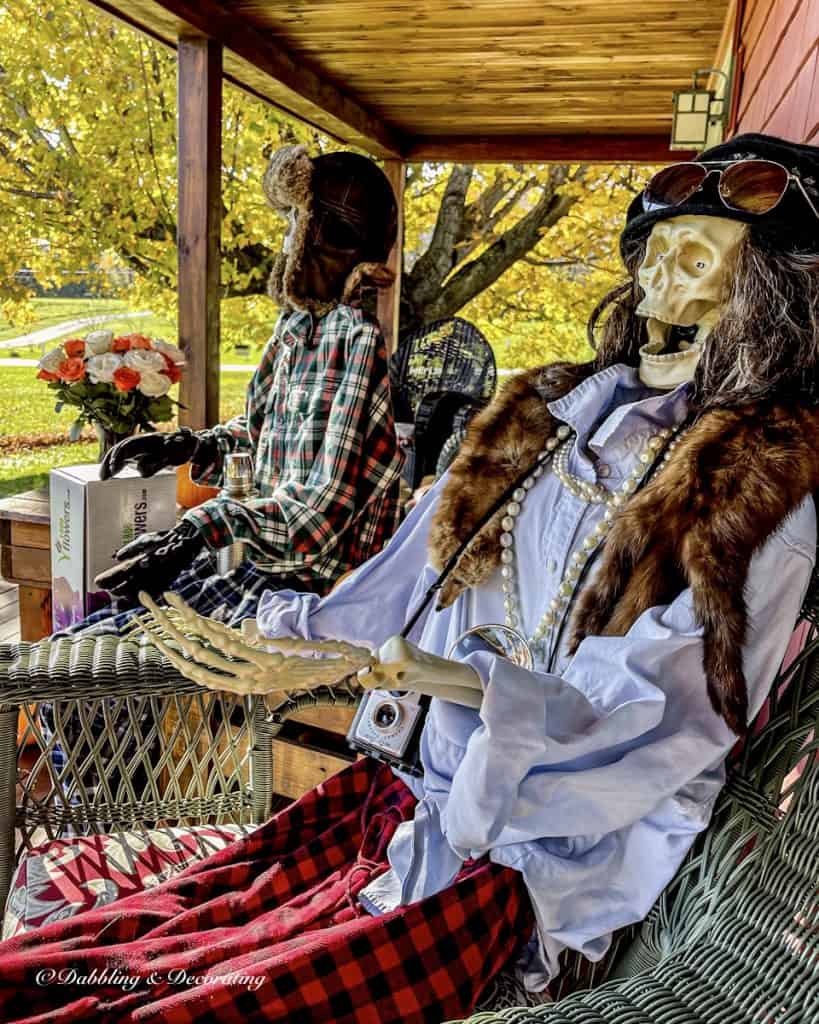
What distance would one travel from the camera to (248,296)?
263 inches

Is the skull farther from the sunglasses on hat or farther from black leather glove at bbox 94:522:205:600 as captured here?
black leather glove at bbox 94:522:205:600

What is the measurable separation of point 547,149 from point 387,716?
556cm

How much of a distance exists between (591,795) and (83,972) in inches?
21.3

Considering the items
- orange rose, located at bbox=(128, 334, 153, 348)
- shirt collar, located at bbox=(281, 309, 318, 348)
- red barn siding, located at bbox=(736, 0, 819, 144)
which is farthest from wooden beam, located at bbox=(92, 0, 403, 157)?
red barn siding, located at bbox=(736, 0, 819, 144)

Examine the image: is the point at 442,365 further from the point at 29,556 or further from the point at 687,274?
the point at 687,274

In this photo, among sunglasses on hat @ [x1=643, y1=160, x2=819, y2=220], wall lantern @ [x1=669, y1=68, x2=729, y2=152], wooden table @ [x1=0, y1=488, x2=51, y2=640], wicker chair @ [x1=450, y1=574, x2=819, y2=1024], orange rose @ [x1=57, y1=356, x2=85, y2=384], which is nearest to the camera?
wicker chair @ [x1=450, y1=574, x2=819, y2=1024]

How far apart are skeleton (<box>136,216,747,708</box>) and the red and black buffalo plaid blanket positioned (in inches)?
9.3

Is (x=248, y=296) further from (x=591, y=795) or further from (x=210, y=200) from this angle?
(x=591, y=795)

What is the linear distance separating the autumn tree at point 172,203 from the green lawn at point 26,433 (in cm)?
99

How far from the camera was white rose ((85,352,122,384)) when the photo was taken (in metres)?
2.50

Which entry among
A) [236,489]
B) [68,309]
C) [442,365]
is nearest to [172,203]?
[68,309]

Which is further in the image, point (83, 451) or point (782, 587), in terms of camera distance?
point (83, 451)

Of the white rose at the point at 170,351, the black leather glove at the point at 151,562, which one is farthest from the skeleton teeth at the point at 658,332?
the white rose at the point at 170,351

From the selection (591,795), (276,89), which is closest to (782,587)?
(591,795)
